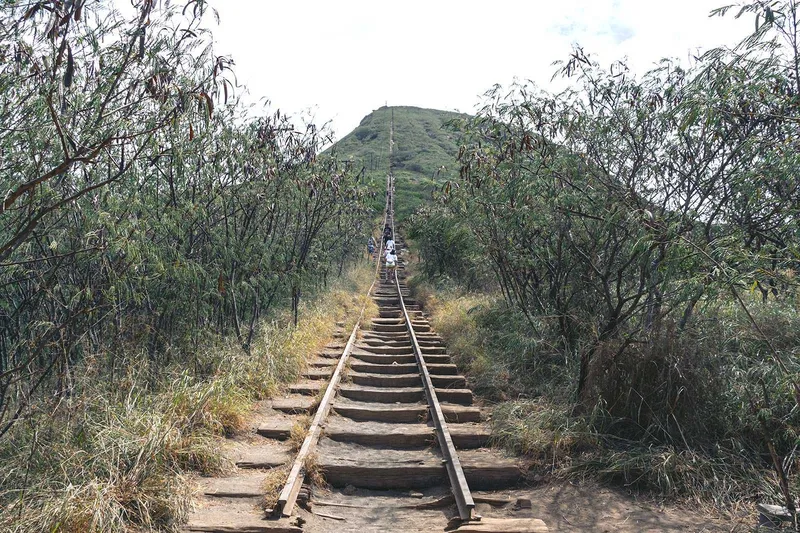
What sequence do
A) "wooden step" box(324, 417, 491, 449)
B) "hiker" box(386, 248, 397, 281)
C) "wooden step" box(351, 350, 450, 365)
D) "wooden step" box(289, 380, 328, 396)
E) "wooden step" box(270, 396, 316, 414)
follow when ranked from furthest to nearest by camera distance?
"hiker" box(386, 248, 397, 281) → "wooden step" box(351, 350, 450, 365) → "wooden step" box(289, 380, 328, 396) → "wooden step" box(270, 396, 316, 414) → "wooden step" box(324, 417, 491, 449)

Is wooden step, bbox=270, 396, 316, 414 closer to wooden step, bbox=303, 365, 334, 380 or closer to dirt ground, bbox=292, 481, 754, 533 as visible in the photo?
wooden step, bbox=303, 365, 334, 380

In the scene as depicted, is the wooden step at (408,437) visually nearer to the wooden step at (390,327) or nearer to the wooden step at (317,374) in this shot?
the wooden step at (317,374)

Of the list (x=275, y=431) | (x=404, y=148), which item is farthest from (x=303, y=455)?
(x=404, y=148)

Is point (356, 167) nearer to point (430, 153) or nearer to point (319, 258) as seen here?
point (319, 258)

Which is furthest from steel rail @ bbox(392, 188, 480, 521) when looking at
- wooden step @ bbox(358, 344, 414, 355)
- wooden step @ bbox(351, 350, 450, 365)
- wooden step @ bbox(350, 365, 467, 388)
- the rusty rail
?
wooden step @ bbox(358, 344, 414, 355)

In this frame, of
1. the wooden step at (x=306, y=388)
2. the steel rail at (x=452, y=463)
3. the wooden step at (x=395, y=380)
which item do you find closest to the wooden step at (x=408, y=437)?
the steel rail at (x=452, y=463)

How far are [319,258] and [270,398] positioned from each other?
775 centimetres

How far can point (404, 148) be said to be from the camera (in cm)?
10275

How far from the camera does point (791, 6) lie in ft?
15.4

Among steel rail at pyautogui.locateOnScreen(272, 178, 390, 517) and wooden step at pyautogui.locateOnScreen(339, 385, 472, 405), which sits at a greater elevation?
steel rail at pyautogui.locateOnScreen(272, 178, 390, 517)

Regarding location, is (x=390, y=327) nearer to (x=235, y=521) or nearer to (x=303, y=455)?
(x=303, y=455)

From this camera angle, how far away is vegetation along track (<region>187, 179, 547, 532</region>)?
192 inches

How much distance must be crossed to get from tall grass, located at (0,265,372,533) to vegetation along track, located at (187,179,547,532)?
460mm

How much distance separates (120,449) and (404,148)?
100065 mm
